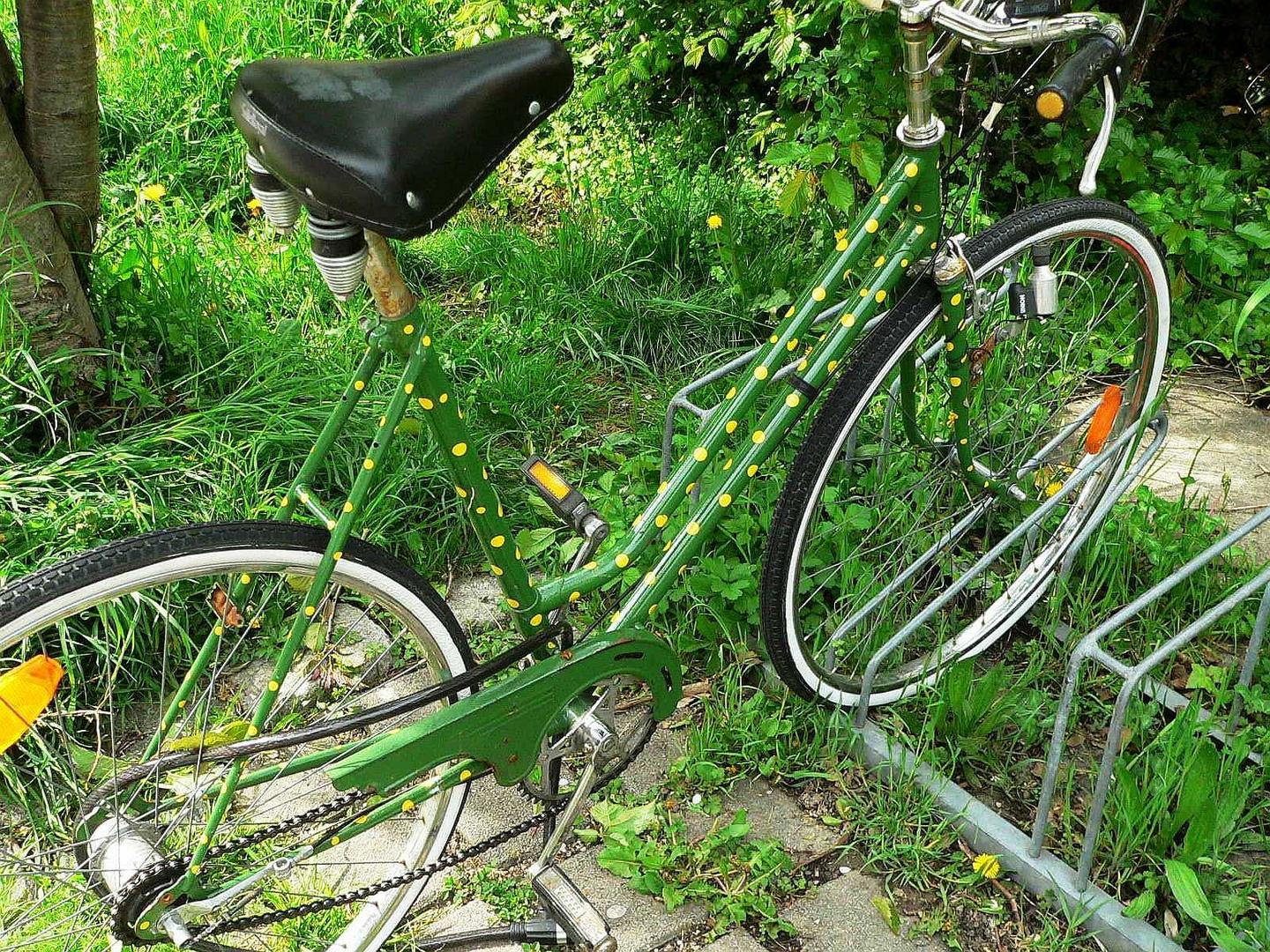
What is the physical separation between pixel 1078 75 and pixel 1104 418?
101 cm

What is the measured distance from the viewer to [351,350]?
317 centimetres

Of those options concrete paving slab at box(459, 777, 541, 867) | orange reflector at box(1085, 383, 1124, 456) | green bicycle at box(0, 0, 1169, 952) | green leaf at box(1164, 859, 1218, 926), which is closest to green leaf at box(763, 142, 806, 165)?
green bicycle at box(0, 0, 1169, 952)

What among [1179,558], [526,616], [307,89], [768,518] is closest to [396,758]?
[526,616]

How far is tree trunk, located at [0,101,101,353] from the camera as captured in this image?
259cm

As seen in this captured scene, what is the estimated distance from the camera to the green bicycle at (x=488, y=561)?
5.24 feet

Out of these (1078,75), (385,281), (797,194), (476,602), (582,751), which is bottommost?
(476,602)

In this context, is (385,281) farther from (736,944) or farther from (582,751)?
(736,944)

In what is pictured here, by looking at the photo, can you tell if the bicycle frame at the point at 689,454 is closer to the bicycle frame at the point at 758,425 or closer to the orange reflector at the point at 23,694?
the bicycle frame at the point at 758,425

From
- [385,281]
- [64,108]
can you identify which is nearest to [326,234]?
[385,281]

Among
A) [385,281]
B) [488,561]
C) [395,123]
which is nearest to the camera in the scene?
[395,123]

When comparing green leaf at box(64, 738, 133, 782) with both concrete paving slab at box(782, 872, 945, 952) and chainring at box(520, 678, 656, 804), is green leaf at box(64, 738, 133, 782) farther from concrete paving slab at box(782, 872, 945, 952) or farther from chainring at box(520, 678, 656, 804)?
concrete paving slab at box(782, 872, 945, 952)

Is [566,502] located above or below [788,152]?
below

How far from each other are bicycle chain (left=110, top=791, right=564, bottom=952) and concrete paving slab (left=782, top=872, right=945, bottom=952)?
20.5 inches

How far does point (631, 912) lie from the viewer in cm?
216
